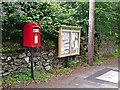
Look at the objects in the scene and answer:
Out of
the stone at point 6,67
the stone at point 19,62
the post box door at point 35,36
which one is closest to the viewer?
the stone at point 6,67

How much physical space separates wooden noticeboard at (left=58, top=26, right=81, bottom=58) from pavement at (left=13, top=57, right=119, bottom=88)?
0.75 meters

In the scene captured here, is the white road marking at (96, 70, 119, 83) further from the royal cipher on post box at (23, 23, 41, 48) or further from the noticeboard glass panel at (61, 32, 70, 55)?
the royal cipher on post box at (23, 23, 41, 48)

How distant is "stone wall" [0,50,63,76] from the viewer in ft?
20.9

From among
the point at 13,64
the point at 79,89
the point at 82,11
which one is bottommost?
the point at 79,89

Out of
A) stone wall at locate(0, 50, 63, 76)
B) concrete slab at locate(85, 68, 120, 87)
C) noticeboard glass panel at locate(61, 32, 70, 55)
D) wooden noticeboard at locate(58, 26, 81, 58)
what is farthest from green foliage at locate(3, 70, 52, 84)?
concrete slab at locate(85, 68, 120, 87)

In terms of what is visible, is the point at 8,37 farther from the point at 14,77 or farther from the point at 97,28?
the point at 97,28

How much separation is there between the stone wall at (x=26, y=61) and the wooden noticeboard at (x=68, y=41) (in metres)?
0.33

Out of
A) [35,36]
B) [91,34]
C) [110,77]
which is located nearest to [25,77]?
[35,36]

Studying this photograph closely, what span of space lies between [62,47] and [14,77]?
231cm

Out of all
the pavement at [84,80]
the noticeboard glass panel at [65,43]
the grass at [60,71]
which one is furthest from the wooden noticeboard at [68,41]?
the pavement at [84,80]

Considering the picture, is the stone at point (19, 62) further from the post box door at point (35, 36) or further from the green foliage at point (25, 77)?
the post box door at point (35, 36)

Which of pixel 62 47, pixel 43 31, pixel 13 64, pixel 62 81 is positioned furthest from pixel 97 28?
pixel 13 64

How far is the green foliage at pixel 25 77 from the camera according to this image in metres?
6.23

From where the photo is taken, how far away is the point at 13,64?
659cm
